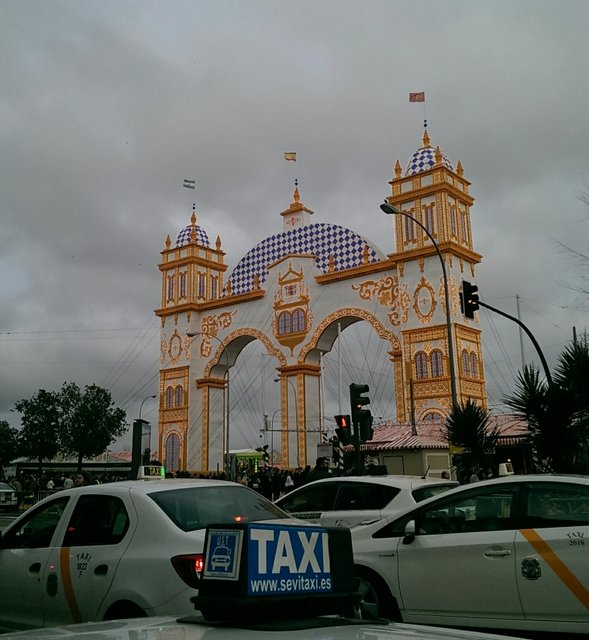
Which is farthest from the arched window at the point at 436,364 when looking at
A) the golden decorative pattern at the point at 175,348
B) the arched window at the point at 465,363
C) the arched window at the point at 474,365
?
the golden decorative pattern at the point at 175,348

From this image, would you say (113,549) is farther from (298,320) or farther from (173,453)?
(173,453)

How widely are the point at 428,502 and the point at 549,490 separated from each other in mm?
1128

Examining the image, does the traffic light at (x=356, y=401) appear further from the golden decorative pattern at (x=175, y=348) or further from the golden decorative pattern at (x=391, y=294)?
the golden decorative pattern at (x=175, y=348)

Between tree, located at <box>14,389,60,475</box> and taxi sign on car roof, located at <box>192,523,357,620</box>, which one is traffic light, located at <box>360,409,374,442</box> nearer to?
taxi sign on car roof, located at <box>192,523,357,620</box>

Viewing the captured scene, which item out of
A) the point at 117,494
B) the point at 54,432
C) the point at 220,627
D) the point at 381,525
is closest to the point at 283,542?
the point at 220,627

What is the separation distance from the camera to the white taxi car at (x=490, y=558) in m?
5.85

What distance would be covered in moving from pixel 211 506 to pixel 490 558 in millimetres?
2447

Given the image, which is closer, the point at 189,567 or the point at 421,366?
the point at 189,567

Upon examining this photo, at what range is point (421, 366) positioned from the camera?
107 feet

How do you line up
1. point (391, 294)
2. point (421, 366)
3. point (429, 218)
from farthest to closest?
1. point (391, 294)
2. point (429, 218)
3. point (421, 366)

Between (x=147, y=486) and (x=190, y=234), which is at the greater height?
(x=190, y=234)

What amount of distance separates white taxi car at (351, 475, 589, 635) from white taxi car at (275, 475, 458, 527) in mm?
2092

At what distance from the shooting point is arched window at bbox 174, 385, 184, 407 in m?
42.3

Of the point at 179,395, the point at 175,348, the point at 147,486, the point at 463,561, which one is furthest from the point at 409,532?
the point at 175,348
